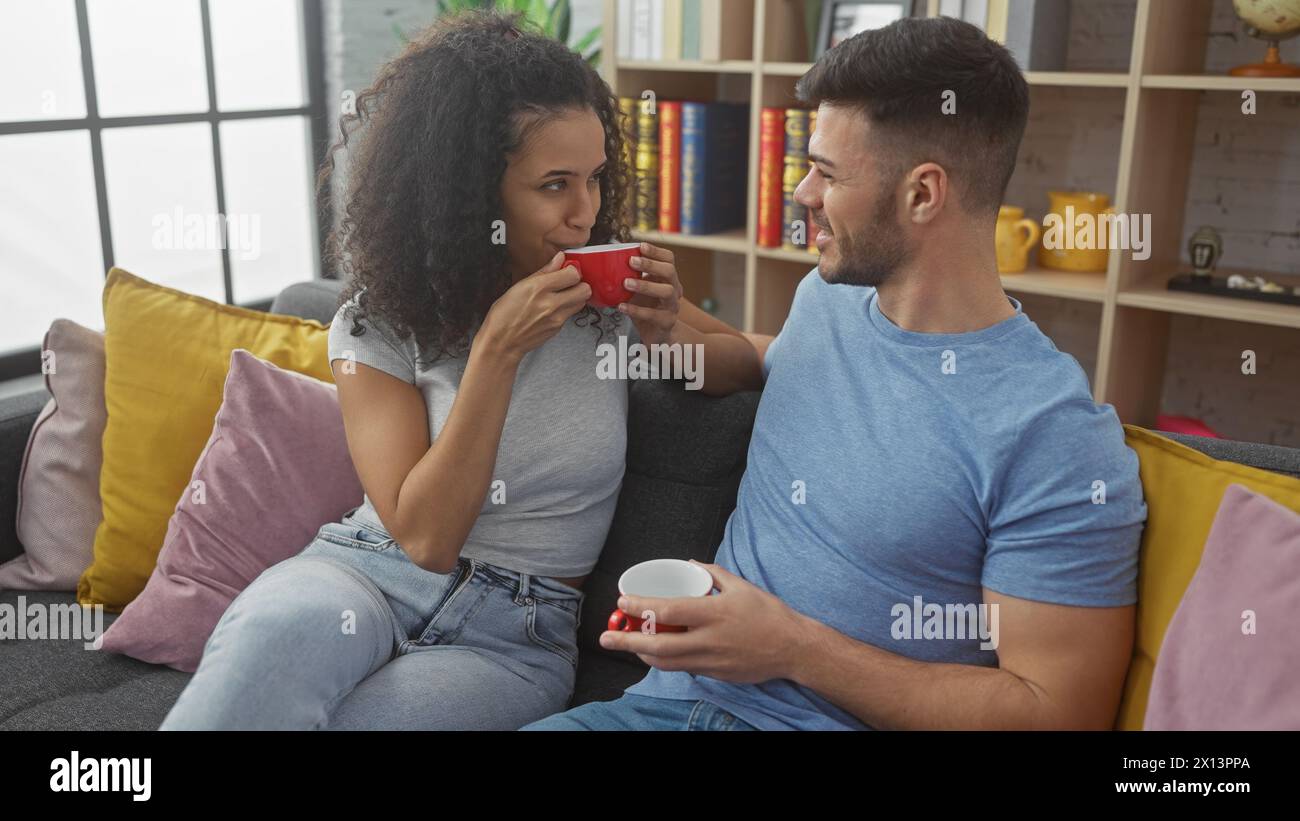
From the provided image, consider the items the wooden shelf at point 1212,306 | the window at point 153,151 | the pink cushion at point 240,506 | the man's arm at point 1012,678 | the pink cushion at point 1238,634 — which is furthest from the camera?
the window at point 153,151

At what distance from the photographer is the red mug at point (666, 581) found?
1.15 m

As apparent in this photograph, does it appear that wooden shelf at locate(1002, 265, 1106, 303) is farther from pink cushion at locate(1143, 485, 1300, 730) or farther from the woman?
pink cushion at locate(1143, 485, 1300, 730)

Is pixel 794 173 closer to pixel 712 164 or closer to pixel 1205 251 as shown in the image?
pixel 712 164

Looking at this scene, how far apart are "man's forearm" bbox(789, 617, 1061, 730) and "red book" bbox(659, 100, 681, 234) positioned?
6.26 feet

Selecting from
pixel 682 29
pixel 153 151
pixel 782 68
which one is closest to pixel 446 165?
pixel 782 68

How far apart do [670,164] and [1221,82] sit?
50.8 inches

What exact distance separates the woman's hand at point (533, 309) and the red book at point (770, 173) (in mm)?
1587

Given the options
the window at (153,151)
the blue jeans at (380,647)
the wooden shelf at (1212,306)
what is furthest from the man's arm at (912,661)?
the window at (153,151)

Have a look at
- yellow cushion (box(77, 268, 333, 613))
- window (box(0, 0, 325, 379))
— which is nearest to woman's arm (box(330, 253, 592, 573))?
yellow cushion (box(77, 268, 333, 613))

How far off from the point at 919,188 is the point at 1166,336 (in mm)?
1687

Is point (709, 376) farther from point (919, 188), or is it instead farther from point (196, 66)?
point (196, 66)

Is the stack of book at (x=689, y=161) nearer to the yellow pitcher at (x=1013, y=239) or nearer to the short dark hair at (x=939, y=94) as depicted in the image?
the yellow pitcher at (x=1013, y=239)

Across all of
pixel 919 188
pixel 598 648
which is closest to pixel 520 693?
pixel 598 648

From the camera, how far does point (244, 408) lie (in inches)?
65.6
